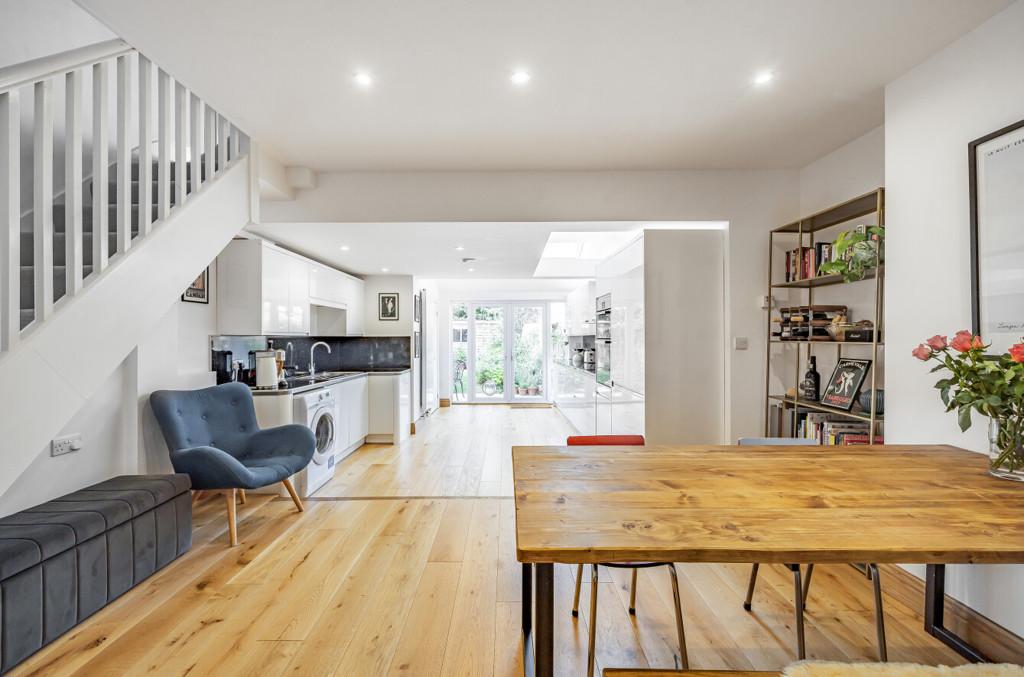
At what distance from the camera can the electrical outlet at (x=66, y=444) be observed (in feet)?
7.84

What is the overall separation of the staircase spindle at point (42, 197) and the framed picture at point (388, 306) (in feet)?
16.2

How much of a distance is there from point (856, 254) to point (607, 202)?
1652mm

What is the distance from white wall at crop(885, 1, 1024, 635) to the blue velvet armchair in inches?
141

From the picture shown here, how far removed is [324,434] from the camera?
14.2ft

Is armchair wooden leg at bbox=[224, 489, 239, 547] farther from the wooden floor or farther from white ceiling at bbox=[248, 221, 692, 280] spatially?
white ceiling at bbox=[248, 221, 692, 280]

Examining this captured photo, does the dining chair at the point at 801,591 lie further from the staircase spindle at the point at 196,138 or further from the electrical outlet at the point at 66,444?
the electrical outlet at the point at 66,444

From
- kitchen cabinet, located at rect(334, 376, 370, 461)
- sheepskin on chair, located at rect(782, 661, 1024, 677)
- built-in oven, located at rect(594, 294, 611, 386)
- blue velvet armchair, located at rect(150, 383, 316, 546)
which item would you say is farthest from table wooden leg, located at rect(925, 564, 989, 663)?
kitchen cabinet, located at rect(334, 376, 370, 461)

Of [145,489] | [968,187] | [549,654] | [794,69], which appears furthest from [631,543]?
[145,489]

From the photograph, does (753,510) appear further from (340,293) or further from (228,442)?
(340,293)

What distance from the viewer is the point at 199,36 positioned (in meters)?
2.04

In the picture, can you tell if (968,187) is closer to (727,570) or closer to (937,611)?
(937,611)

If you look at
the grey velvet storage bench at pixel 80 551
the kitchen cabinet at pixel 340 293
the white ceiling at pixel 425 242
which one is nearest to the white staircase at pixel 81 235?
the grey velvet storage bench at pixel 80 551

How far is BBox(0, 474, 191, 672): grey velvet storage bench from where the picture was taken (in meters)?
1.81

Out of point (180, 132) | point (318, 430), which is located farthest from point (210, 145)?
point (318, 430)
